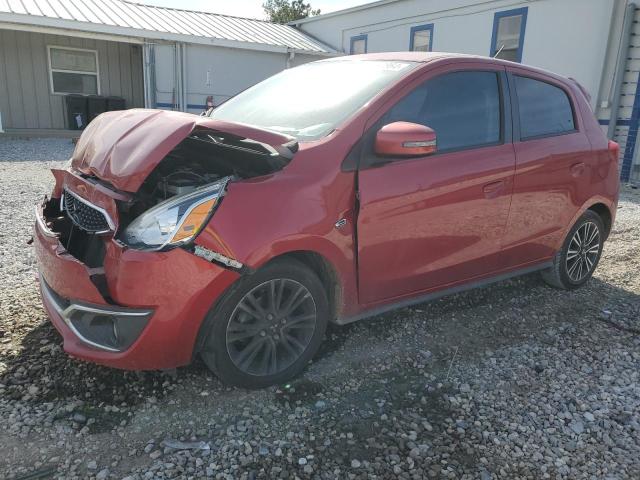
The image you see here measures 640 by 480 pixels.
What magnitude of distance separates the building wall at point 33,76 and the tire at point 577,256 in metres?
14.8

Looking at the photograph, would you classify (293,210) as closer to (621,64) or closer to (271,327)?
(271,327)

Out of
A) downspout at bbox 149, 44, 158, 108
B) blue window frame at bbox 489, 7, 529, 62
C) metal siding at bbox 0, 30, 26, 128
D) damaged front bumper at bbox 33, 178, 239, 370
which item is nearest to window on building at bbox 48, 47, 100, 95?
metal siding at bbox 0, 30, 26, 128

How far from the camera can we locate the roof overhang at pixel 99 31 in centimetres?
1240

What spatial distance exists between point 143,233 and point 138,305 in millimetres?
329

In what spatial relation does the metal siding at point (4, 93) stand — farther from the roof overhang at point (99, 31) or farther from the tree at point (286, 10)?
the tree at point (286, 10)

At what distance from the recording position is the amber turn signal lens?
7.63 feet

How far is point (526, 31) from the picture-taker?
11.7 metres

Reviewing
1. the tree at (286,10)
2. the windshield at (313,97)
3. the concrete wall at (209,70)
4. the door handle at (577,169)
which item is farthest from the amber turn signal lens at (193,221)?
the tree at (286,10)

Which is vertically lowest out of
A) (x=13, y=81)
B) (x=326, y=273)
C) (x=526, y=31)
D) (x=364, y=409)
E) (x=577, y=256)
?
(x=364, y=409)

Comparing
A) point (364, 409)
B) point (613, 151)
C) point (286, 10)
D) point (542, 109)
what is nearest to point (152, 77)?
point (542, 109)

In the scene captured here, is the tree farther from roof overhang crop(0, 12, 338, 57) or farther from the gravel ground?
the gravel ground

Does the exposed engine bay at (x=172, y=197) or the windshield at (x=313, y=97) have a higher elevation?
the windshield at (x=313, y=97)

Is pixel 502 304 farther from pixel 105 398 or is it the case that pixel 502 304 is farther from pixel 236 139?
pixel 105 398

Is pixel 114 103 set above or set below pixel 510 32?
below
